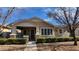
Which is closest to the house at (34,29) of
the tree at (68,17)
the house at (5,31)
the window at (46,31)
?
the window at (46,31)

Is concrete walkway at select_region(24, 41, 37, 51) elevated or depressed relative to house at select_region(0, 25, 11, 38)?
depressed

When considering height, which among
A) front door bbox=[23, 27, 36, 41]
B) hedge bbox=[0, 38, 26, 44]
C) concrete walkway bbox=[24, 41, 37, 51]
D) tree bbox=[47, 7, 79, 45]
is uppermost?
tree bbox=[47, 7, 79, 45]

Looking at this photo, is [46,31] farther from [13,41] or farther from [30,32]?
[13,41]

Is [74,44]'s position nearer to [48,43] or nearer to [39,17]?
[48,43]

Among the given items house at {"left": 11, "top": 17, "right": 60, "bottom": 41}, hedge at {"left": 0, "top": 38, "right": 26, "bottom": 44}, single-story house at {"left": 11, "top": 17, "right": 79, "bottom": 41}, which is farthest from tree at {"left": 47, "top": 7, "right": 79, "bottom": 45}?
hedge at {"left": 0, "top": 38, "right": 26, "bottom": 44}

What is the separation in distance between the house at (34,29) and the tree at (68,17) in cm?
34

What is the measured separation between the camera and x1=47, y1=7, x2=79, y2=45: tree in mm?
10172

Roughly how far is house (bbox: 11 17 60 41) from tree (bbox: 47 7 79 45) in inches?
13.4

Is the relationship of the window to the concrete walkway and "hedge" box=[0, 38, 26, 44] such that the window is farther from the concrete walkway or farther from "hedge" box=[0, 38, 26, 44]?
"hedge" box=[0, 38, 26, 44]

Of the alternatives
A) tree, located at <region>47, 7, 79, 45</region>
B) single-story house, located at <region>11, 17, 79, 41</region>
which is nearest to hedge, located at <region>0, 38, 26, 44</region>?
single-story house, located at <region>11, 17, 79, 41</region>

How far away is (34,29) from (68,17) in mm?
1344

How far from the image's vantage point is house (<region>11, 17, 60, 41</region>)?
10188 mm

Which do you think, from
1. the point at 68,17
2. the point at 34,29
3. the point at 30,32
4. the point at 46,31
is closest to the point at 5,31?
the point at 30,32
